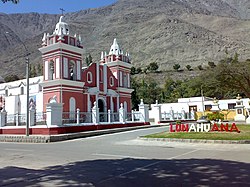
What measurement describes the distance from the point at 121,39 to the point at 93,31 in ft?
101

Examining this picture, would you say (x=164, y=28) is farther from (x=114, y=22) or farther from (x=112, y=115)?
(x=112, y=115)

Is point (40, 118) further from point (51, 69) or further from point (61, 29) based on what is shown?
point (61, 29)

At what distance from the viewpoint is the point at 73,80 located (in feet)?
99.0

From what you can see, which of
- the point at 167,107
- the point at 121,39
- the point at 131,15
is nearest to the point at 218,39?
the point at 121,39

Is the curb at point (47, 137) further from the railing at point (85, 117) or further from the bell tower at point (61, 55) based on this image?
the bell tower at point (61, 55)

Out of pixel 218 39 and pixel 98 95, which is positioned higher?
pixel 218 39

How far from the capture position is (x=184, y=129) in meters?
20.3

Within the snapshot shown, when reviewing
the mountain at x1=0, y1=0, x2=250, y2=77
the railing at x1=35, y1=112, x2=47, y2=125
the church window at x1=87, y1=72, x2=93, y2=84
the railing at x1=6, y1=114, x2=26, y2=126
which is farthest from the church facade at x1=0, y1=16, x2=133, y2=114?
the mountain at x1=0, y1=0, x2=250, y2=77

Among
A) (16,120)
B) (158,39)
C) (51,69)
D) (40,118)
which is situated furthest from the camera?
(158,39)

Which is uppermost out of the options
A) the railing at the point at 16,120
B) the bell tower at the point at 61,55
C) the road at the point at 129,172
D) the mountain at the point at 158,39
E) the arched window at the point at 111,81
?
the mountain at the point at 158,39

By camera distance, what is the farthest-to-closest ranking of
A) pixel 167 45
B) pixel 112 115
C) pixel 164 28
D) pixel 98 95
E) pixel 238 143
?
1. pixel 164 28
2. pixel 167 45
3. pixel 98 95
4. pixel 112 115
5. pixel 238 143

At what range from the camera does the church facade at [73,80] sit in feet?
96.4

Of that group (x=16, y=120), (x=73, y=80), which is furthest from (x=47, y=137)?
(x=73, y=80)

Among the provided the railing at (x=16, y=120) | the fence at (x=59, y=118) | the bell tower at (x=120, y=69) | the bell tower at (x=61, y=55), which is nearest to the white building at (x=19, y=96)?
the bell tower at (x=61, y=55)
